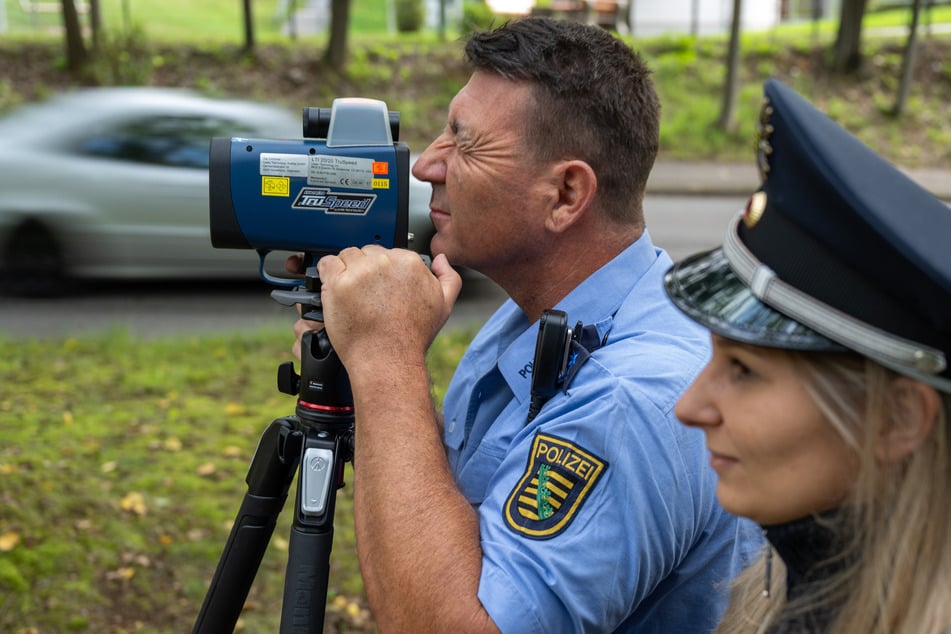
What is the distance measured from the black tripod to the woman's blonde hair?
2.99 ft

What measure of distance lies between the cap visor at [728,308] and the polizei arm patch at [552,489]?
Answer: 13.8 inches

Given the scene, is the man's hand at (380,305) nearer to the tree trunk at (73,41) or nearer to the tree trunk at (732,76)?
the tree trunk at (732,76)

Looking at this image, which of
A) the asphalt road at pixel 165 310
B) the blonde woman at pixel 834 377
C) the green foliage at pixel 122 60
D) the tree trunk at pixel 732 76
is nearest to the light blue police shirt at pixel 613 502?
the blonde woman at pixel 834 377

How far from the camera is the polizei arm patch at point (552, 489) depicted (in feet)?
5.14

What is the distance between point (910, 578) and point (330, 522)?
39.4 inches

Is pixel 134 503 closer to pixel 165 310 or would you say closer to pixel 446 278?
pixel 446 278

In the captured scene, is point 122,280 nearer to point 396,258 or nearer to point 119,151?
point 119,151

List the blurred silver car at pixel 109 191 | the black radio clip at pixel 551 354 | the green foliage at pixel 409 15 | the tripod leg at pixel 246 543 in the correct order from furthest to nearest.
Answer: the green foliage at pixel 409 15 < the blurred silver car at pixel 109 191 < the tripod leg at pixel 246 543 < the black radio clip at pixel 551 354

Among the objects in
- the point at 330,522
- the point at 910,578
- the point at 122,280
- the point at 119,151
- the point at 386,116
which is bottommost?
the point at 122,280

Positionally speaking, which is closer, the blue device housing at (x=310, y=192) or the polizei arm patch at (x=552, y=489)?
the polizei arm patch at (x=552, y=489)

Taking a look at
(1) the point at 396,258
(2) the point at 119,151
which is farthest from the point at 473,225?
(2) the point at 119,151

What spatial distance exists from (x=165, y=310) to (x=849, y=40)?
13111 mm

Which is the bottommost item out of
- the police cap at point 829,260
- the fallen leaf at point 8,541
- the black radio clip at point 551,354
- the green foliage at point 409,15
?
the green foliage at point 409,15

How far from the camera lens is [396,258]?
1.79m
